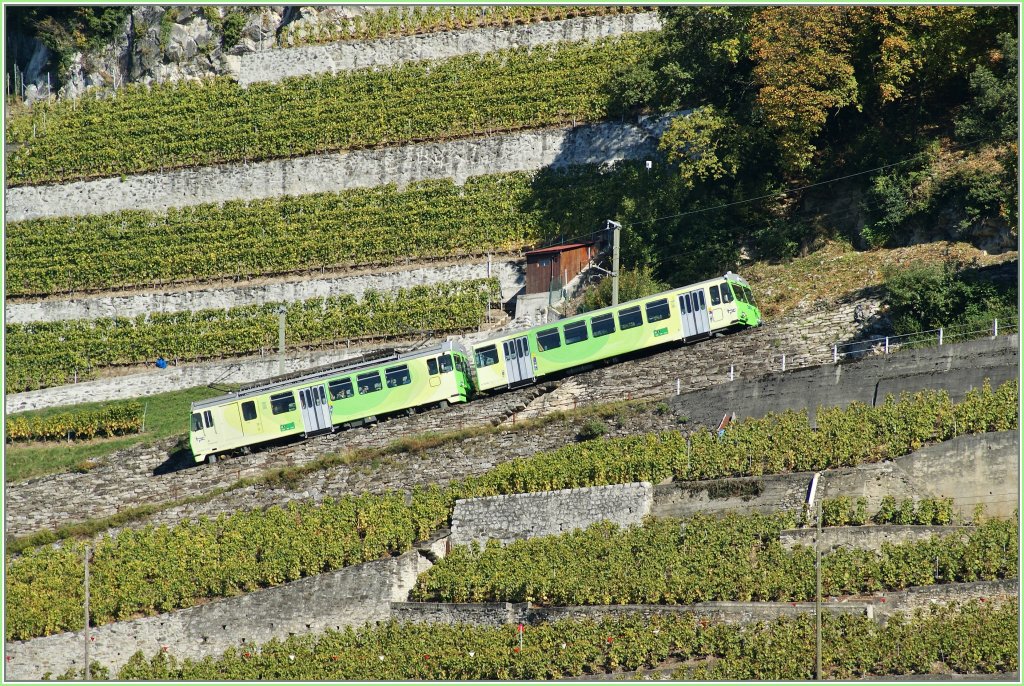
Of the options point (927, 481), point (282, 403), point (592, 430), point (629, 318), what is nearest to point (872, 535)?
point (927, 481)

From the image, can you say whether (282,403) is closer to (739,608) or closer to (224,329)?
(224,329)

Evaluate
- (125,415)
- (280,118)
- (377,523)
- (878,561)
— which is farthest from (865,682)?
(280,118)

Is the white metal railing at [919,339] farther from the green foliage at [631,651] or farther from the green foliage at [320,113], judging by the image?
the green foliage at [320,113]

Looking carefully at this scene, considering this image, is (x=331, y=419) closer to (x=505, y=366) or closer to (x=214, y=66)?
(x=505, y=366)

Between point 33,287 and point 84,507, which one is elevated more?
point 33,287

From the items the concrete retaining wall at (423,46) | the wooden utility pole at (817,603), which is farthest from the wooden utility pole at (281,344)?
the wooden utility pole at (817,603)

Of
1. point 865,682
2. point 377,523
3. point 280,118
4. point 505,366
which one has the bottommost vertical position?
point 865,682

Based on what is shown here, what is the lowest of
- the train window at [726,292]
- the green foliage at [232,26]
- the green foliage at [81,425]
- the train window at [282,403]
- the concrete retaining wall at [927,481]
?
the concrete retaining wall at [927,481]
